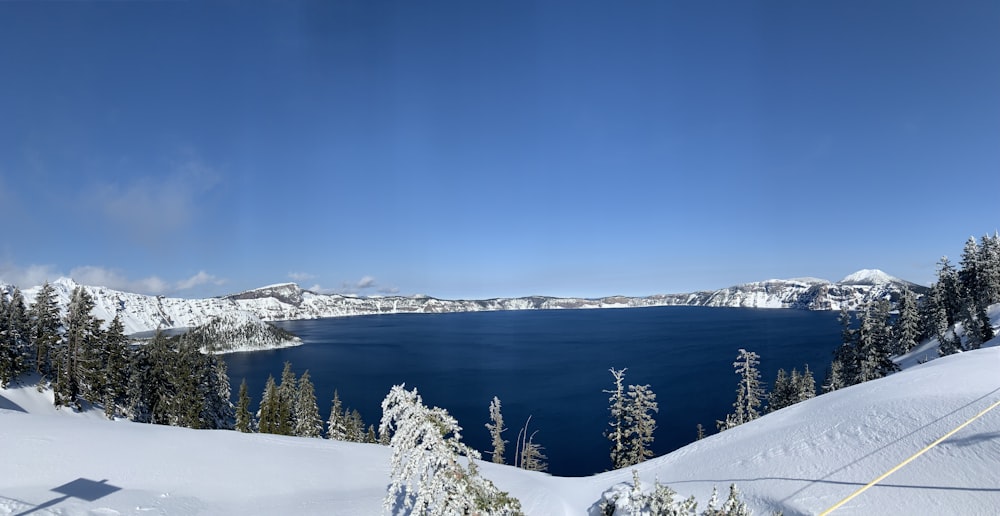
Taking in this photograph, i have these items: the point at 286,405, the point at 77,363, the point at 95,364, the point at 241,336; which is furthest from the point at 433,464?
the point at 241,336

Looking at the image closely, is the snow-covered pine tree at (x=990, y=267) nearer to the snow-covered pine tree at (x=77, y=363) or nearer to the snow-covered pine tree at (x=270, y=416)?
the snow-covered pine tree at (x=270, y=416)

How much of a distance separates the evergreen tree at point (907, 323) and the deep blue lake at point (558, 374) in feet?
59.5

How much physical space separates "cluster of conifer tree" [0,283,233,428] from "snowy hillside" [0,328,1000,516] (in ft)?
78.2

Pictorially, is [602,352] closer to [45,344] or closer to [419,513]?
[45,344]

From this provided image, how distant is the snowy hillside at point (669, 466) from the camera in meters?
9.62

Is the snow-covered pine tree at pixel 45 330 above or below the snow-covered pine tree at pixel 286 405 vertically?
above

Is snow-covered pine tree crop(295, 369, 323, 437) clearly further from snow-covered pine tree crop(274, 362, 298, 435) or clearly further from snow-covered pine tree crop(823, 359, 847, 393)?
snow-covered pine tree crop(823, 359, 847, 393)

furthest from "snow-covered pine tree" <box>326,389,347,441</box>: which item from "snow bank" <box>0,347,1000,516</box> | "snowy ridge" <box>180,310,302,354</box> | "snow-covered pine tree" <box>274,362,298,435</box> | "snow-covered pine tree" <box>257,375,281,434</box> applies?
"snowy ridge" <box>180,310,302,354</box>

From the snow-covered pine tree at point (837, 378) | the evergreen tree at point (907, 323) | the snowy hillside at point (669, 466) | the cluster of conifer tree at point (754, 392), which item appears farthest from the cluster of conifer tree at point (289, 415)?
the evergreen tree at point (907, 323)

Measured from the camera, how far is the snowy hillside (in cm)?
962

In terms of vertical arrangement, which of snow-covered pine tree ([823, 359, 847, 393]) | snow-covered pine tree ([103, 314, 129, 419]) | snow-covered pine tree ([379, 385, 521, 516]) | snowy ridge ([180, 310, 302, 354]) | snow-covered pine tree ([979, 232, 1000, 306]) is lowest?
snowy ridge ([180, 310, 302, 354])

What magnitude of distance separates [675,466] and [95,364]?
44972mm

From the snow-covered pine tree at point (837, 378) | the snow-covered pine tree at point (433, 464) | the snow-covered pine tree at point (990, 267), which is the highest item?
the snow-covered pine tree at point (990, 267)

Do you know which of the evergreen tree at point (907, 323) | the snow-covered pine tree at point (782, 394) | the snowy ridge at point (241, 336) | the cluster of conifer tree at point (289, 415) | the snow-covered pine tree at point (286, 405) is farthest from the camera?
the snowy ridge at point (241, 336)
